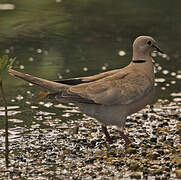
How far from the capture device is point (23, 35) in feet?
43.0

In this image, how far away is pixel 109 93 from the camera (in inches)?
290

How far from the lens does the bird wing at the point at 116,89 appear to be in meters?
7.34

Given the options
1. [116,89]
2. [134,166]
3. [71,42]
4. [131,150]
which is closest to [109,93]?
[116,89]

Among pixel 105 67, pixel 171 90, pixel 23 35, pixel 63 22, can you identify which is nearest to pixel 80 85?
pixel 171 90

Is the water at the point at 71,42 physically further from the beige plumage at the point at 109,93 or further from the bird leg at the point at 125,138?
the bird leg at the point at 125,138

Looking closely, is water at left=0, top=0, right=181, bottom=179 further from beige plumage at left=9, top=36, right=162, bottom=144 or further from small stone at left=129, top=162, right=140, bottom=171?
small stone at left=129, top=162, right=140, bottom=171

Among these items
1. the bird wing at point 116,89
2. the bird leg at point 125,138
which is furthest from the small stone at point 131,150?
the bird wing at point 116,89

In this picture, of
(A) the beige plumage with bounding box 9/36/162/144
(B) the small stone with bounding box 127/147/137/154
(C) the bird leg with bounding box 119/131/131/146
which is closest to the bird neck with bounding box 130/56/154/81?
(A) the beige plumage with bounding box 9/36/162/144

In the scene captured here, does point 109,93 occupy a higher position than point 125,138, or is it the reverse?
point 109,93

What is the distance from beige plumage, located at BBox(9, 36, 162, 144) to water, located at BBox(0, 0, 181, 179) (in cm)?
88

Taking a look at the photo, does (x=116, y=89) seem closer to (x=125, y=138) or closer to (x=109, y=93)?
(x=109, y=93)

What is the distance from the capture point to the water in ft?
29.8

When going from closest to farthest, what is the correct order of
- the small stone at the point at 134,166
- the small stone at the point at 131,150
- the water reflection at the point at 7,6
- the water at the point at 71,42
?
the small stone at the point at 134,166 → the small stone at the point at 131,150 → the water at the point at 71,42 → the water reflection at the point at 7,6

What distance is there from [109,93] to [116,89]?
11cm
